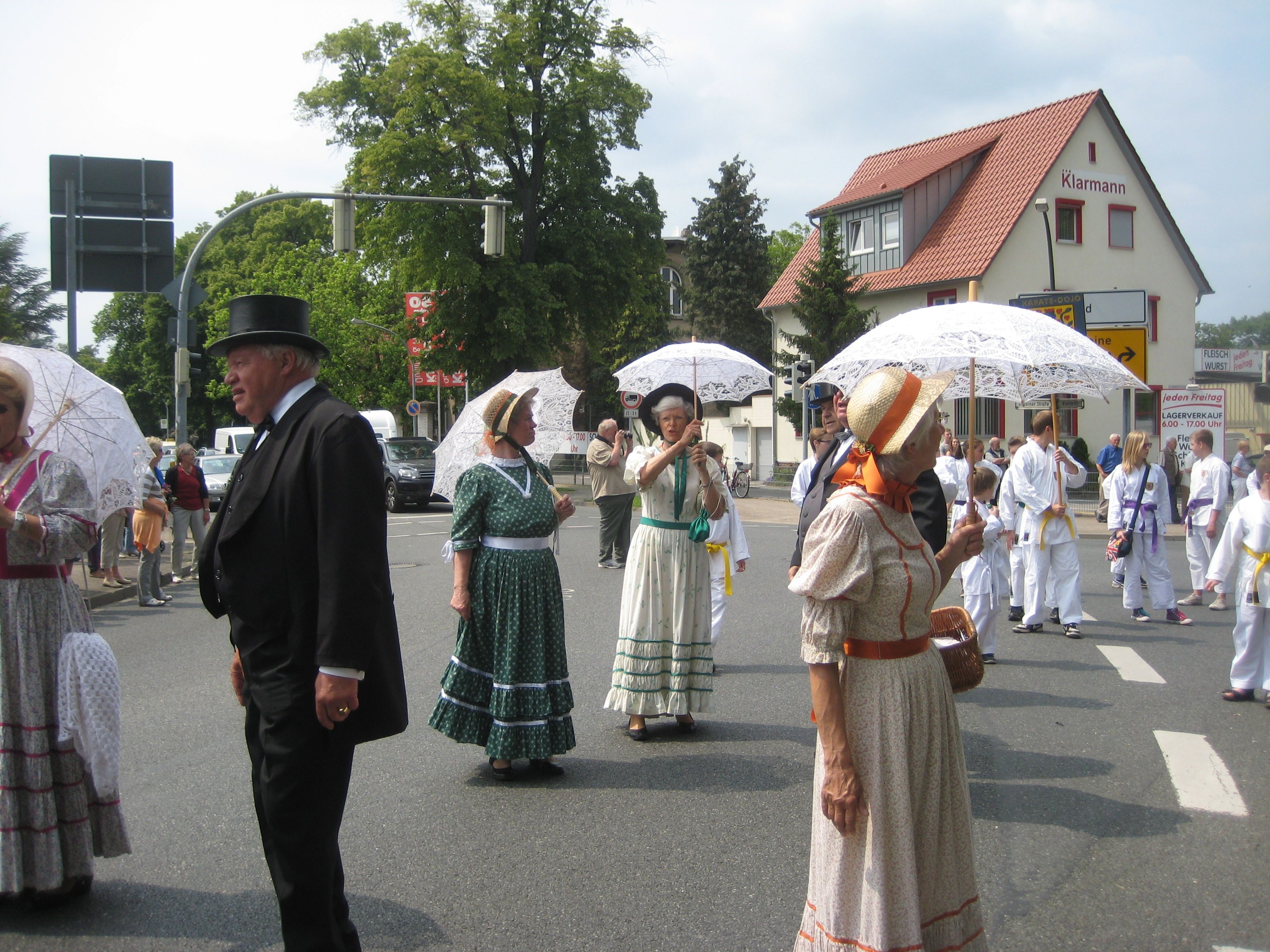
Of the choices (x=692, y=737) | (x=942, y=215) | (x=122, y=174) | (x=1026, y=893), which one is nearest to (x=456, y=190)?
(x=942, y=215)

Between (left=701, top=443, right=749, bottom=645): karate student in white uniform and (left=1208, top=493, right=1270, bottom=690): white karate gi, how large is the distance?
11.3ft

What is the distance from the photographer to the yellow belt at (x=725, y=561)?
25.6 ft

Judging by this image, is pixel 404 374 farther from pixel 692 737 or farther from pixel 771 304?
pixel 692 737

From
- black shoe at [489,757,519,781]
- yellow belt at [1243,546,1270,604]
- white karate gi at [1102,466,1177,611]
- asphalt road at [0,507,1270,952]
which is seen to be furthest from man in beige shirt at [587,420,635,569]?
black shoe at [489,757,519,781]

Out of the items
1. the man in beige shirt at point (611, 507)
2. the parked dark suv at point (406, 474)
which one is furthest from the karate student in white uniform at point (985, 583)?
the parked dark suv at point (406, 474)

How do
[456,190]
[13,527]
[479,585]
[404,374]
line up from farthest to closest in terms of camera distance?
[404,374]
[456,190]
[479,585]
[13,527]

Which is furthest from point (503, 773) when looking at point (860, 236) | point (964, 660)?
point (860, 236)

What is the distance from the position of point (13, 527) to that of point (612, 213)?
31604 millimetres

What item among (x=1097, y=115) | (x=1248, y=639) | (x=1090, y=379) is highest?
(x=1097, y=115)

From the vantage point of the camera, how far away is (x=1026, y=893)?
404cm

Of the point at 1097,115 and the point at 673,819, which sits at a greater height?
the point at 1097,115

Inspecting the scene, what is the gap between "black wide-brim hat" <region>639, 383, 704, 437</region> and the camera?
20.5 feet

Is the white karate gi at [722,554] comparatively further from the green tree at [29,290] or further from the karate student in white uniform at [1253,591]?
the green tree at [29,290]

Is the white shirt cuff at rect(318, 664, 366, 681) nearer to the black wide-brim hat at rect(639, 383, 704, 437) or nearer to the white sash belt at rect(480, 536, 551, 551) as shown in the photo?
the white sash belt at rect(480, 536, 551, 551)
